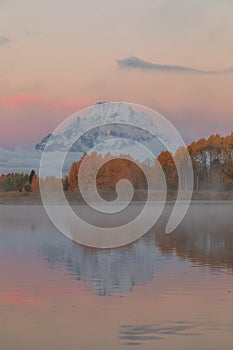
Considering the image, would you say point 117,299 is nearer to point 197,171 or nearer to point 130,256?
point 130,256

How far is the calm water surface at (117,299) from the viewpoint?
15773mm

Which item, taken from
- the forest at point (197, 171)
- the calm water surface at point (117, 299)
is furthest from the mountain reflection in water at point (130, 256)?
the forest at point (197, 171)

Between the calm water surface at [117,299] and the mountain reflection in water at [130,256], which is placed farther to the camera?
the mountain reflection in water at [130,256]

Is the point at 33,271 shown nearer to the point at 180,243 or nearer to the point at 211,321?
the point at 211,321

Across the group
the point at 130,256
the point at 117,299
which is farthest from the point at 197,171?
the point at 117,299

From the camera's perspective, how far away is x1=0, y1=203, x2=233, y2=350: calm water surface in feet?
51.8

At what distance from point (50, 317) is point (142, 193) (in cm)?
12376

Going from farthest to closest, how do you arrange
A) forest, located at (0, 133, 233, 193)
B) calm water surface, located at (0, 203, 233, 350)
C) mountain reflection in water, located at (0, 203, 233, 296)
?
1. forest, located at (0, 133, 233, 193)
2. mountain reflection in water, located at (0, 203, 233, 296)
3. calm water surface, located at (0, 203, 233, 350)

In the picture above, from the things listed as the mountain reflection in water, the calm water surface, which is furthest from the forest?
the calm water surface

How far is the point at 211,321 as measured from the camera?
17.3 metres

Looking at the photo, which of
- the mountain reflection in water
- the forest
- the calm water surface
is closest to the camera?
the calm water surface

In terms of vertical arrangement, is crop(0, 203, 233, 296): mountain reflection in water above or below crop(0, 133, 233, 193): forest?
below

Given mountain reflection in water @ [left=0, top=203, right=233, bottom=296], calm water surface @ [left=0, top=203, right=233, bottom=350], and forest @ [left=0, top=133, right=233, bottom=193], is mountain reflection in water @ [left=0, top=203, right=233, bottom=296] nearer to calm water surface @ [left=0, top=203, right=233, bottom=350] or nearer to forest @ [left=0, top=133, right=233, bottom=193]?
calm water surface @ [left=0, top=203, right=233, bottom=350]

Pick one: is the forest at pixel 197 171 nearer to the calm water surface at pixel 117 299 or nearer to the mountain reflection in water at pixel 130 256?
the mountain reflection in water at pixel 130 256
